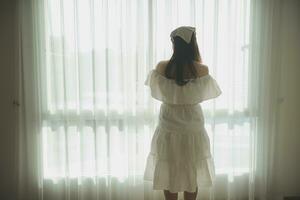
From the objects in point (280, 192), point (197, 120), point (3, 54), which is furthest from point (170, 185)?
point (3, 54)

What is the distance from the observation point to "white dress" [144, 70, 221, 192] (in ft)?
7.48

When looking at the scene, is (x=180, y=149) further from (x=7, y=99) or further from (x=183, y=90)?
(x=7, y=99)

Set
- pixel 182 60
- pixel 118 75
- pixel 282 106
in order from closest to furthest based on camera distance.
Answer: pixel 182 60 → pixel 118 75 → pixel 282 106

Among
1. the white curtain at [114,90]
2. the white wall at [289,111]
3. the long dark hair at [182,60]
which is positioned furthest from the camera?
the white wall at [289,111]

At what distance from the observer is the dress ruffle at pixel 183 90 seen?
2.26 metres

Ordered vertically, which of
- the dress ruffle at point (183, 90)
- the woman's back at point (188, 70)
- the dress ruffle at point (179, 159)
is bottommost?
the dress ruffle at point (179, 159)

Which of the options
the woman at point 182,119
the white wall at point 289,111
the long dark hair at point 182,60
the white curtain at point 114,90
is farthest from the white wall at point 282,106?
the long dark hair at point 182,60

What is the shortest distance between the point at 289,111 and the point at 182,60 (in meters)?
1.21

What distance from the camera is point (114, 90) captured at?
2.67 m

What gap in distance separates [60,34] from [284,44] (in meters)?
1.78

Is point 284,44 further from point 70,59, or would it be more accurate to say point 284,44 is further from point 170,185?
point 70,59

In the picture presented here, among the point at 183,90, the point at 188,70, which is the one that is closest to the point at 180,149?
the point at 183,90

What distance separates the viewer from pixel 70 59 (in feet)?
8.60

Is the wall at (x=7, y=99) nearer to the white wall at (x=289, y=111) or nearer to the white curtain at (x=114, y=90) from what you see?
the white curtain at (x=114, y=90)
